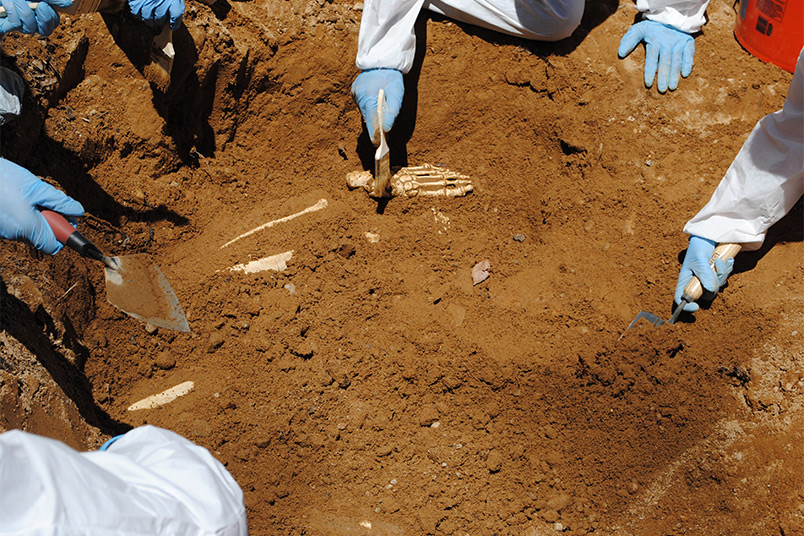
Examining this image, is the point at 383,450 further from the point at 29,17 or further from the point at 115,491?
the point at 29,17

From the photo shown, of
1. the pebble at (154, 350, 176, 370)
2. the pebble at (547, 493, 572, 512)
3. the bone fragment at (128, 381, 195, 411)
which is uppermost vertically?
the pebble at (154, 350, 176, 370)

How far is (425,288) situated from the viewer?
2959 mm

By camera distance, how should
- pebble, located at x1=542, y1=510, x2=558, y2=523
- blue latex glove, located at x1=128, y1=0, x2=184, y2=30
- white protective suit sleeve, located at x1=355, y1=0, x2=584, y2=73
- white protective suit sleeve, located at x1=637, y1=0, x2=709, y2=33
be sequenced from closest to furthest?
pebble, located at x1=542, y1=510, x2=558, y2=523 < blue latex glove, located at x1=128, y1=0, x2=184, y2=30 < white protective suit sleeve, located at x1=355, y1=0, x2=584, y2=73 < white protective suit sleeve, located at x1=637, y1=0, x2=709, y2=33

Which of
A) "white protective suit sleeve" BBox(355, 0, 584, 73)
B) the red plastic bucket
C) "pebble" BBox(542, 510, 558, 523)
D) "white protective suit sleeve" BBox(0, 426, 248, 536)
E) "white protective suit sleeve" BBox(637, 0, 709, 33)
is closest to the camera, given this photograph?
"white protective suit sleeve" BBox(0, 426, 248, 536)

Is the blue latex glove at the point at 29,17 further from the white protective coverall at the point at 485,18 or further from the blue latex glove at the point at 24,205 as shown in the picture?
the white protective coverall at the point at 485,18

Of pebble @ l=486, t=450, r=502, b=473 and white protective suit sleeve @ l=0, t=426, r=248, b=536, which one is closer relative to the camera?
white protective suit sleeve @ l=0, t=426, r=248, b=536

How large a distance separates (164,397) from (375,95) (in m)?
1.99

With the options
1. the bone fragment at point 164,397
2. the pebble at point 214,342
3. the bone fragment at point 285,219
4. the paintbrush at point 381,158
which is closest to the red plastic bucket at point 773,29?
the paintbrush at point 381,158

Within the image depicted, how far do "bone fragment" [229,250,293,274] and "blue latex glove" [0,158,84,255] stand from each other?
91cm

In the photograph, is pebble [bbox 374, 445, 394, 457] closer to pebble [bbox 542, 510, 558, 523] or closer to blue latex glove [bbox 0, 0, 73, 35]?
pebble [bbox 542, 510, 558, 523]

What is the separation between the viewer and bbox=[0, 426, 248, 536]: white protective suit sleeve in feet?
4.07

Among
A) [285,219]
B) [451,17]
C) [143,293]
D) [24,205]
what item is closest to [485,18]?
[451,17]

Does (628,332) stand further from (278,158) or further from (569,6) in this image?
(278,158)

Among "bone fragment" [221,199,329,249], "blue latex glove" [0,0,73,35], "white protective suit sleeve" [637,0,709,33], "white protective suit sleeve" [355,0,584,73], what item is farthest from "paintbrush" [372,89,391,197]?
"white protective suit sleeve" [637,0,709,33]
